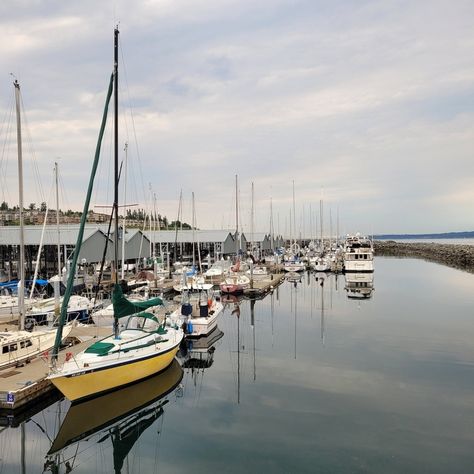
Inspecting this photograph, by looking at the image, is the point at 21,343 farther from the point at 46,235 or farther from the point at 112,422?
→ the point at 46,235

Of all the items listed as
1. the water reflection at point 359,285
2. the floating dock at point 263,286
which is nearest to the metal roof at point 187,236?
the floating dock at point 263,286

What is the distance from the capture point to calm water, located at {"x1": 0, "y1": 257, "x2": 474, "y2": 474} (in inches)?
538

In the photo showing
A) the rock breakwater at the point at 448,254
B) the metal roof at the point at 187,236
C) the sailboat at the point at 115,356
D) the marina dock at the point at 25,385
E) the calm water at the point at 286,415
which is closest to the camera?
the calm water at the point at 286,415

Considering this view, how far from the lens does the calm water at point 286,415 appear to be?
44.8 ft

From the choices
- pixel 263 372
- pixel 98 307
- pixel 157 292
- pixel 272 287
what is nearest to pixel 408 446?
pixel 263 372

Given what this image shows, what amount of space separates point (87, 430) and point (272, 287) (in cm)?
4177

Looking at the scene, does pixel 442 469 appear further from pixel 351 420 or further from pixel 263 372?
pixel 263 372

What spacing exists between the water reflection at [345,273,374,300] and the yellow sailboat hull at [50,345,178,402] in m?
33.7

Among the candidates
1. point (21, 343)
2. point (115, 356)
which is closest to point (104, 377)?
Result: point (115, 356)

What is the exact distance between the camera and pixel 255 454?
13828 mm

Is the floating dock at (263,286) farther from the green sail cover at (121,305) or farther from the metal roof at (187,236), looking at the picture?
the green sail cover at (121,305)

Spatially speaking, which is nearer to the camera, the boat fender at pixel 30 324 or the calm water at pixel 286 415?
the calm water at pixel 286 415

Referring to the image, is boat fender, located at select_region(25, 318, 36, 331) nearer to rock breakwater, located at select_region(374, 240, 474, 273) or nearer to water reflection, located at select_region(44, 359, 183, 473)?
water reflection, located at select_region(44, 359, 183, 473)

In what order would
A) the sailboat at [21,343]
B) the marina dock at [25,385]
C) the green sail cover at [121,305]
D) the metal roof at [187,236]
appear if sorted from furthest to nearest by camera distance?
1. the metal roof at [187,236]
2. the green sail cover at [121,305]
3. the sailboat at [21,343]
4. the marina dock at [25,385]
